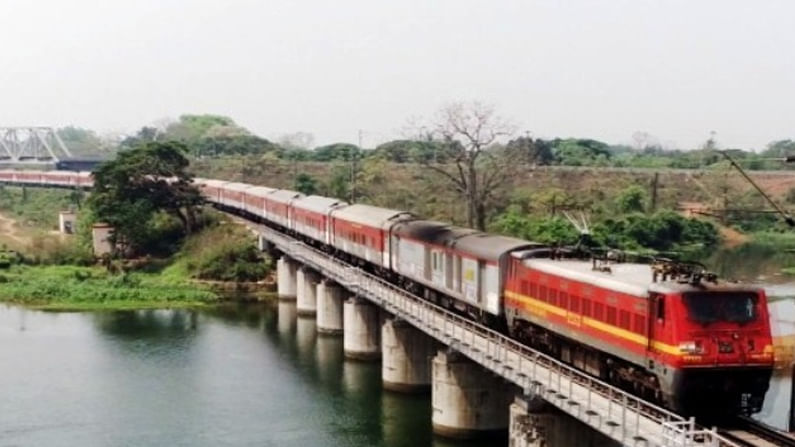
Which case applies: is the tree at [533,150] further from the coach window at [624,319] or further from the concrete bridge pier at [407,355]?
the coach window at [624,319]

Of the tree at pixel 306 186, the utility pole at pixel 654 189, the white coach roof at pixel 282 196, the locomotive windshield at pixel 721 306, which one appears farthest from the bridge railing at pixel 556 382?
the tree at pixel 306 186

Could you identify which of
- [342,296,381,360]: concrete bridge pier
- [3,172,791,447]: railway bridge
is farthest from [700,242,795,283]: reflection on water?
[3,172,791,447]: railway bridge

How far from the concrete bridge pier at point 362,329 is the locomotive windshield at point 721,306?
96.7 ft

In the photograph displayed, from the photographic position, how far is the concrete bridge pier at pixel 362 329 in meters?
51.5

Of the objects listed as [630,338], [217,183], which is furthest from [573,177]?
[630,338]

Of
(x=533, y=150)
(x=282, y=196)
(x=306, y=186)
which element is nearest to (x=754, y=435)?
(x=282, y=196)

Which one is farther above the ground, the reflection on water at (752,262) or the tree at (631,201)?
the tree at (631,201)

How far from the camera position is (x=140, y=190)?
87438 millimetres

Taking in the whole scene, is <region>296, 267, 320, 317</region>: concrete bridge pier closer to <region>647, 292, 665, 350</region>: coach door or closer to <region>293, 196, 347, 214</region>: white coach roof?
<region>293, 196, 347, 214</region>: white coach roof

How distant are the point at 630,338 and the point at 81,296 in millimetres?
56566

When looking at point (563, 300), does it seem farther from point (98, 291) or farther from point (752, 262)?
point (752, 262)

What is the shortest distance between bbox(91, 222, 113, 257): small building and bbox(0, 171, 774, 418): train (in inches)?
1937

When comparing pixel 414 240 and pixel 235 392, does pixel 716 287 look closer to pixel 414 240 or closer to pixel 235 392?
pixel 414 240

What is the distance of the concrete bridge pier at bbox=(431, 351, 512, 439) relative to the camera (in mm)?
37250
